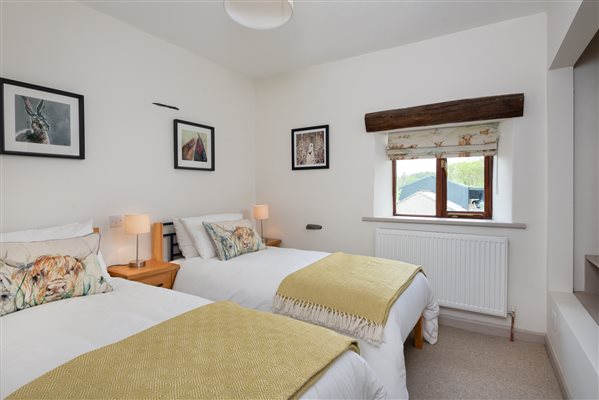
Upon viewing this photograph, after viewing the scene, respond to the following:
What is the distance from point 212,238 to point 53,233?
3.75 feet

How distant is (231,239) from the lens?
9.41ft

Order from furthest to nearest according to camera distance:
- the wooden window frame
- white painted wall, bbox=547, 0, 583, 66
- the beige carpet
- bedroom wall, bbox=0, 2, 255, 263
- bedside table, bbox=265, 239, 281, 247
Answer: bedside table, bbox=265, 239, 281, 247 → the wooden window frame → bedroom wall, bbox=0, 2, 255, 263 → the beige carpet → white painted wall, bbox=547, 0, 583, 66

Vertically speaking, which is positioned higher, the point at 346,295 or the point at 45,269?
the point at 45,269

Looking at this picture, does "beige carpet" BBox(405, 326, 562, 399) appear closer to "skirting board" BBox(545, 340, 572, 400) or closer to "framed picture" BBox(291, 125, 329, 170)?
"skirting board" BBox(545, 340, 572, 400)

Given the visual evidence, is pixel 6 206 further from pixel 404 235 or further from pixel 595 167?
pixel 595 167

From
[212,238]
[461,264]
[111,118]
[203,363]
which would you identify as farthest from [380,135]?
[203,363]

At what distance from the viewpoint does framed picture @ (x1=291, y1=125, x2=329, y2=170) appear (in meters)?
3.60

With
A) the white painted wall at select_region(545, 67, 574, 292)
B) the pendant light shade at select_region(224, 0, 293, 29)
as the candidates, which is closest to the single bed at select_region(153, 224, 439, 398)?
the white painted wall at select_region(545, 67, 574, 292)

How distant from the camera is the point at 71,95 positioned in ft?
7.72

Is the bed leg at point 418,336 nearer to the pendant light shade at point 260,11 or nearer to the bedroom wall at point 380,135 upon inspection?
the bedroom wall at point 380,135

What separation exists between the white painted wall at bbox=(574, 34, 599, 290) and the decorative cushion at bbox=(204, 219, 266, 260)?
8.40ft

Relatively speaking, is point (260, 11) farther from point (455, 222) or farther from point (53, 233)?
point (455, 222)

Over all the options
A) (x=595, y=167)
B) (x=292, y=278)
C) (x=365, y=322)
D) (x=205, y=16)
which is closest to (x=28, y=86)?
(x=205, y=16)

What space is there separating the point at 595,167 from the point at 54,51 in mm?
3954
